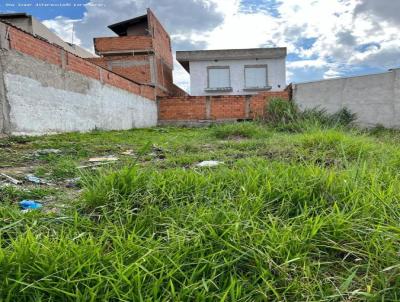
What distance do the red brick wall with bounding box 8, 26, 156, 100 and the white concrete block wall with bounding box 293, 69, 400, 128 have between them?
6139 millimetres

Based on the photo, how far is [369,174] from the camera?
6.67 feet


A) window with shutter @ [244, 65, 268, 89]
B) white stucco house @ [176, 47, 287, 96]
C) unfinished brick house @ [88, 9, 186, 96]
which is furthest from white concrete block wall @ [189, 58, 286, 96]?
unfinished brick house @ [88, 9, 186, 96]

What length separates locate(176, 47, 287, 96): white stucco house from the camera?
16.6 m

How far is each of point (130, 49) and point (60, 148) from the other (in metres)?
11.3

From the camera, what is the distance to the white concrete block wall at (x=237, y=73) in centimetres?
1678

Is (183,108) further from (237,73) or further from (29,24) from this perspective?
(29,24)

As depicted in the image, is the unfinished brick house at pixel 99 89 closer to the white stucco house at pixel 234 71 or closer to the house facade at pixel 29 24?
the house facade at pixel 29 24

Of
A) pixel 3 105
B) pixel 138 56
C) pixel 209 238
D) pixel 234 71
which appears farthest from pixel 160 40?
pixel 209 238

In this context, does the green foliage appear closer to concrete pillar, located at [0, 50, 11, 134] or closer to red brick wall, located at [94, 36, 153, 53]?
concrete pillar, located at [0, 50, 11, 134]

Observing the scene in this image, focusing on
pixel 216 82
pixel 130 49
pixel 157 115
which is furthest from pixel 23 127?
pixel 216 82

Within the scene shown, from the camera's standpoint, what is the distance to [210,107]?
1289cm

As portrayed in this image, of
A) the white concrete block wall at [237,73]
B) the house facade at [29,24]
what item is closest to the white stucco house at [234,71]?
the white concrete block wall at [237,73]

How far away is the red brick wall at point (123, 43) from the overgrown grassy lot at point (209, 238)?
1336 cm

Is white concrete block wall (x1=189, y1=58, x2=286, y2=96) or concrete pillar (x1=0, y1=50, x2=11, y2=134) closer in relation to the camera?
concrete pillar (x1=0, y1=50, x2=11, y2=134)
